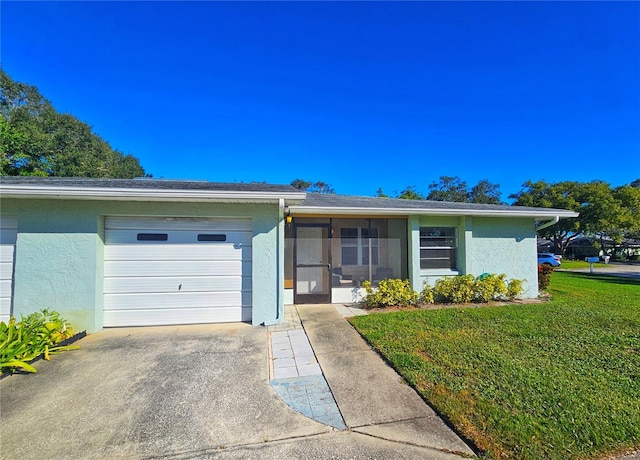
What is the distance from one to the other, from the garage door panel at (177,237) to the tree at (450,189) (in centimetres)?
4618

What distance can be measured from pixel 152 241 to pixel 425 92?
13.3 m

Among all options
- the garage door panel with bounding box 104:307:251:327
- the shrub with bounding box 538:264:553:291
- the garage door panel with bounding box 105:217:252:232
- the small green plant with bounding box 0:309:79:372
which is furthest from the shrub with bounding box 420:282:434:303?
the small green plant with bounding box 0:309:79:372

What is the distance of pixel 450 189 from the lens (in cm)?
4703

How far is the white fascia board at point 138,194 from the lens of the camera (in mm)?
A: 4621

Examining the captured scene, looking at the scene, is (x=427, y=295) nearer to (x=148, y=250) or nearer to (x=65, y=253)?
(x=148, y=250)

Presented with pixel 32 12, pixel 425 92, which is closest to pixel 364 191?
pixel 425 92

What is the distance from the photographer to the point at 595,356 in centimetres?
404

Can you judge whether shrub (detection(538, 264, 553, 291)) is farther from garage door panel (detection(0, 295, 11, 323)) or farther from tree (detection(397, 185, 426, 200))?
tree (detection(397, 185, 426, 200))

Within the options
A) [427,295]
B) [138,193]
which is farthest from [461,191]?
[138,193]

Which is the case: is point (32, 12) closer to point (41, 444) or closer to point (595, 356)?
point (41, 444)

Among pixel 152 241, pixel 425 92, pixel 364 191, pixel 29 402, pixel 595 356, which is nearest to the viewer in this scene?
pixel 29 402

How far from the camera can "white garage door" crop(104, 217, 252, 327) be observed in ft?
17.7

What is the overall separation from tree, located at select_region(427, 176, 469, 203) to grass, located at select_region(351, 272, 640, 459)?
43.2m

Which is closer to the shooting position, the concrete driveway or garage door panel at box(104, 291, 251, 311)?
the concrete driveway
